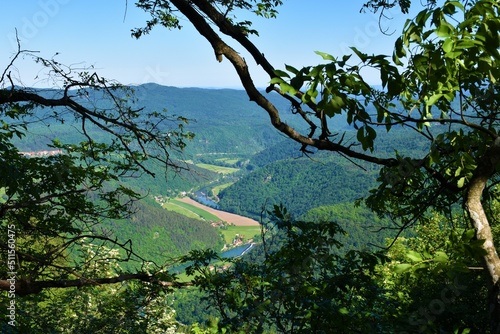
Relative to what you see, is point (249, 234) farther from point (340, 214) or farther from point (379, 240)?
point (379, 240)

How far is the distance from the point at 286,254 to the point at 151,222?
115 meters

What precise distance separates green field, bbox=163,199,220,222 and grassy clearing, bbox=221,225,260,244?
28.4 ft

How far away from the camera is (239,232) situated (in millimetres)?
117875

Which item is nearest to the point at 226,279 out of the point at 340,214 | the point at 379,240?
the point at 379,240

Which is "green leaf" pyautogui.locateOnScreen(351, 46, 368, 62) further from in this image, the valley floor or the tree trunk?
the valley floor

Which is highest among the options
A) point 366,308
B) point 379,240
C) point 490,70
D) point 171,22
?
point 171,22

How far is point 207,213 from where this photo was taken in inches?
5463

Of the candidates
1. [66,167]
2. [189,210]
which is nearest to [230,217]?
[189,210]

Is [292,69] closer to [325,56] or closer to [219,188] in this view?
[325,56]

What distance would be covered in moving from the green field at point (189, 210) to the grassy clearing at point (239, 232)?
8.66 meters

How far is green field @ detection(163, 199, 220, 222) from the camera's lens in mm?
130750

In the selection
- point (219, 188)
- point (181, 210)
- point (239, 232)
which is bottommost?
point (239, 232)

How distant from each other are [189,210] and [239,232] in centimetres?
2653

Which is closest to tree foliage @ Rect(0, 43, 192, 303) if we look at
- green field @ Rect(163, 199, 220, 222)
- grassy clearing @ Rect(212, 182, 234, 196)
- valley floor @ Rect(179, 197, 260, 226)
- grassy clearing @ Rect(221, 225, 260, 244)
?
grassy clearing @ Rect(221, 225, 260, 244)
